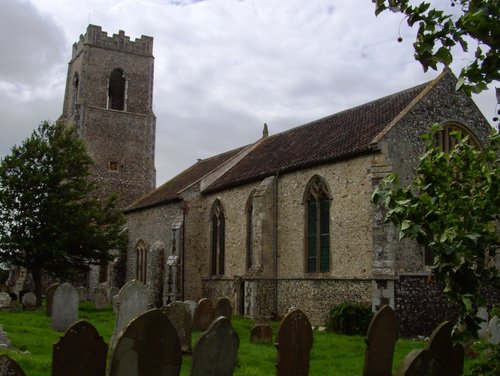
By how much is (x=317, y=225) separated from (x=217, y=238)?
21.5ft

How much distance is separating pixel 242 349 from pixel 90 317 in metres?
7.96

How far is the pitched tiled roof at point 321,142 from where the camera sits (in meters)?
17.5

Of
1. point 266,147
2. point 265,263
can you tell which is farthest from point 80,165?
point 265,263

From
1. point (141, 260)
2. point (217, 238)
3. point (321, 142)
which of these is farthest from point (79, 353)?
point (141, 260)

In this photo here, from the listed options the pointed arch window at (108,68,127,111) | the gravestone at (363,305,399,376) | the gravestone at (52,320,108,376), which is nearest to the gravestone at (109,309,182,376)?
the gravestone at (52,320,108,376)

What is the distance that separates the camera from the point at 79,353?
636cm

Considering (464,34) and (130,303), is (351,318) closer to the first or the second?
(130,303)

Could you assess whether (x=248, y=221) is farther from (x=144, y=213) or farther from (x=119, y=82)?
(x=119, y=82)

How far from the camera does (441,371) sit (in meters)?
6.49

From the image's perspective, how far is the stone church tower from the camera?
111ft

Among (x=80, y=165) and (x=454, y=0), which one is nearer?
(x=454, y=0)

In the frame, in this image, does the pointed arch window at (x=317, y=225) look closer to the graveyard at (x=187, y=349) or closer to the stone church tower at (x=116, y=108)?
the graveyard at (x=187, y=349)

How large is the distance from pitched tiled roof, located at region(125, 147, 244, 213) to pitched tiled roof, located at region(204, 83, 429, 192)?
2583 millimetres

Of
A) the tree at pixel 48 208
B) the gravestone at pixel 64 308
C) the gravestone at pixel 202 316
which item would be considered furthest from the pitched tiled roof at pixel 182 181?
the gravestone at pixel 202 316
